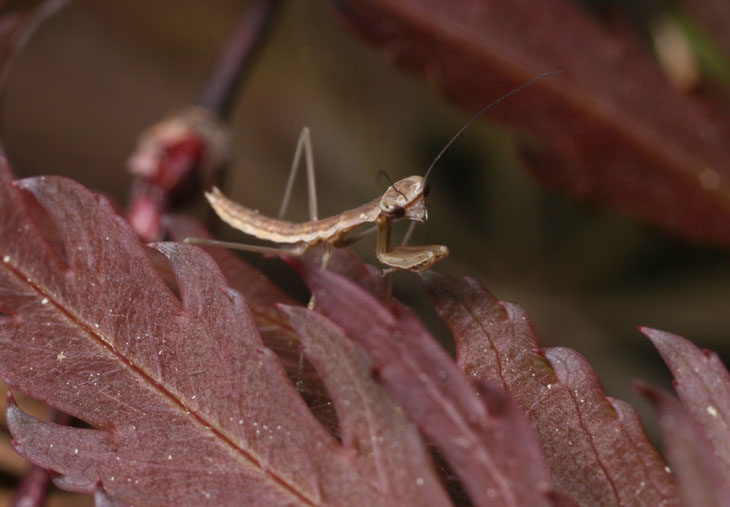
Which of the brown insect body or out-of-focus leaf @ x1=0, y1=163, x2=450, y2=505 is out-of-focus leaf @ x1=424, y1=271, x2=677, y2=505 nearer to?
out-of-focus leaf @ x1=0, y1=163, x2=450, y2=505

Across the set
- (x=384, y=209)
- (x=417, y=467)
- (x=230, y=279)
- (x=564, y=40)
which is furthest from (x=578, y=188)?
(x=417, y=467)

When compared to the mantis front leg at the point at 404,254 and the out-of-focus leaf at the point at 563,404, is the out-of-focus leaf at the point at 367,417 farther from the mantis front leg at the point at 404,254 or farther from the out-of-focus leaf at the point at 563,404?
the mantis front leg at the point at 404,254

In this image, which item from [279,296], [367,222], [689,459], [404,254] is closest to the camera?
[689,459]

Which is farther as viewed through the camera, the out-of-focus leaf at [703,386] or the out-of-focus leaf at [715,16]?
the out-of-focus leaf at [715,16]

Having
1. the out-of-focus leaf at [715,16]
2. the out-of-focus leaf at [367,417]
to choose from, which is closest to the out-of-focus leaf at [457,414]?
the out-of-focus leaf at [367,417]

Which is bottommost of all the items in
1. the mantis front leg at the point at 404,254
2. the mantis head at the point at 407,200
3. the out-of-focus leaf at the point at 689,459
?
the mantis front leg at the point at 404,254

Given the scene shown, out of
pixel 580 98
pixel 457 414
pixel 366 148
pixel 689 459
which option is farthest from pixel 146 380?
pixel 366 148

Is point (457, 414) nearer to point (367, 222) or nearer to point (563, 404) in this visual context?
point (563, 404)
